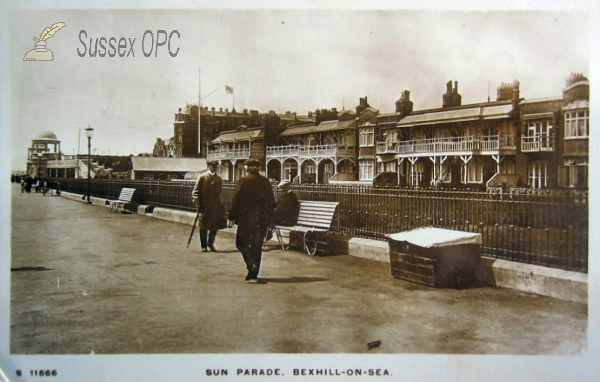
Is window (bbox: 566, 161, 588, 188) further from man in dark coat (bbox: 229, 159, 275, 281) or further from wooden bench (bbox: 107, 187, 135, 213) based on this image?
wooden bench (bbox: 107, 187, 135, 213)

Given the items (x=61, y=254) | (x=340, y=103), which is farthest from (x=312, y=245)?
(x=61, y=254)

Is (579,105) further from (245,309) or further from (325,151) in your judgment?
(245,309)

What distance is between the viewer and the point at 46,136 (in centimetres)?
521

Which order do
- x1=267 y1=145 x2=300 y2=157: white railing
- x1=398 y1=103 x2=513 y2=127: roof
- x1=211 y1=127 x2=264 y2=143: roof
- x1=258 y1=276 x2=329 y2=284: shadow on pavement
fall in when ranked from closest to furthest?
x1=258 y1=276 x2=329 y2=284: shadow on pavement
x1=398 y1=103 x2=513 y2=127: roof
x1=211 y1=127 x2=264 y2=143: roof
x1=267 y1=145 x2=300 y2=157: white railing

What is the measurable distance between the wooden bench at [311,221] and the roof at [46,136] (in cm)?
294

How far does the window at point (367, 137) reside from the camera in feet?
18.4

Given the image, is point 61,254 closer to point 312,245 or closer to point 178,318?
point 178,318

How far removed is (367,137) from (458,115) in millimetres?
1177

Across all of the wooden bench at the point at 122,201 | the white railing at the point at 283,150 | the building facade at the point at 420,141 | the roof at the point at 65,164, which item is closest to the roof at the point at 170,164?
the building facade at the point at 420,141

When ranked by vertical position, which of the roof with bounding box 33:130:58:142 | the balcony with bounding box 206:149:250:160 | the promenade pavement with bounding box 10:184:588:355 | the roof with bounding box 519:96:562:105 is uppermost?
the roof with bounding box 519:96:562:105

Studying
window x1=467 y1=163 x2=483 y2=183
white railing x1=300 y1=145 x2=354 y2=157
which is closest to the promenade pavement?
window x1=467 y1=163 x2=483 y2=183

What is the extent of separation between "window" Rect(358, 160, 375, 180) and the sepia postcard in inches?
1.2

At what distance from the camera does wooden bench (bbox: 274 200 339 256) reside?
5.54 metres

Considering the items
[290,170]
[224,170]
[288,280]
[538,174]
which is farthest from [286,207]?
[538,174]
